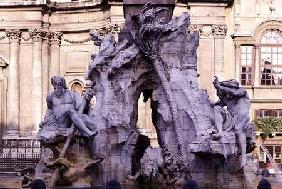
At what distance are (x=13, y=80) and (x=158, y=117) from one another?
29.4 meters

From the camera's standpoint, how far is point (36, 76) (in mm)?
47000

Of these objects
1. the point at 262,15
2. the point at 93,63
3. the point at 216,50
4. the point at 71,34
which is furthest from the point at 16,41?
the point at 93,63

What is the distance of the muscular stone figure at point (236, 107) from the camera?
18.4 m

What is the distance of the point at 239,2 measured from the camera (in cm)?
4875

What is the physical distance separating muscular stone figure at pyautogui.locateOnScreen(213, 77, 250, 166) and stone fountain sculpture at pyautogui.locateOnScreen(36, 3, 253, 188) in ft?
0.08

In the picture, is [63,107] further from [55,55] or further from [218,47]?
[55,55]

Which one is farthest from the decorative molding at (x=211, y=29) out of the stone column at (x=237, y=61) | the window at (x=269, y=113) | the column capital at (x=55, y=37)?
the column capital at (x=55, y=37)

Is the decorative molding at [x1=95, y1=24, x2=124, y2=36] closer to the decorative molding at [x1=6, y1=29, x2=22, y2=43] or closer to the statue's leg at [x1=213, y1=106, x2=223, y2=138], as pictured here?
the decorative molding at [x1=6, y1=29, x2=22, y2=43]

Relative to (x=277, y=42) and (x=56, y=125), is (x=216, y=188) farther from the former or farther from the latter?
(x=277, y=42)

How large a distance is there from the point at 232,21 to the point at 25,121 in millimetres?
14579

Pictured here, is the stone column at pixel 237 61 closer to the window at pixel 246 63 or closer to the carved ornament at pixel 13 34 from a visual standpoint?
the window at pixel 246 63

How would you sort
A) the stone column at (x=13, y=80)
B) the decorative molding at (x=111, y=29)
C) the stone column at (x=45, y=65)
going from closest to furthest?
the decorative molding at (x=111, y=29)
the stone column at (x=13, y=80)
the stone column at (x=45, y=65)

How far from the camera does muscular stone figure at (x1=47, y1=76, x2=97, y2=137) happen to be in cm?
1819

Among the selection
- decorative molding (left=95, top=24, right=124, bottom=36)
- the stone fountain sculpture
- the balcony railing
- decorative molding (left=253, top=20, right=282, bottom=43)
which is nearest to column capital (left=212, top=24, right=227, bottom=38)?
decorative molding (left=253, top=20, right=282, bottom=43)
